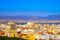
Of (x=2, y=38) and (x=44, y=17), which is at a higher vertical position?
(x=44, y=17)

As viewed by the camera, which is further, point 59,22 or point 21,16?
point 59,22

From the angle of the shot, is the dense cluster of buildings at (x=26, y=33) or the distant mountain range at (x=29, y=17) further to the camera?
the distant mountain range at (x=29, y=17)

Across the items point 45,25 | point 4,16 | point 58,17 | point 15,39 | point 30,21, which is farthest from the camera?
point 45,25

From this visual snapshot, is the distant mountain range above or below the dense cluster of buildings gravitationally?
above

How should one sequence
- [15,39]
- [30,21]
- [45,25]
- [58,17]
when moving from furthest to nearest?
[45,25] → [58,17] → [30,21] → [15,39]

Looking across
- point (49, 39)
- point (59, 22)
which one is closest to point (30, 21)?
point (59, 22)

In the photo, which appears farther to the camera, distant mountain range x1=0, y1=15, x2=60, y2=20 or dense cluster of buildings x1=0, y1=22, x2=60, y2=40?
distant mountain range x1=0, y1=15, x2=60, y2=20

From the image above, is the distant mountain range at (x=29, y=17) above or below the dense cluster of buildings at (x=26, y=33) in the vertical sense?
above

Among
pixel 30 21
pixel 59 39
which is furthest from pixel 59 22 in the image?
pixel 59 39

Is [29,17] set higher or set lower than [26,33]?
higher

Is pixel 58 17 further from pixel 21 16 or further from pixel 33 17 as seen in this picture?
pixel 21 16

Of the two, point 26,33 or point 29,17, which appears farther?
point 29,17
